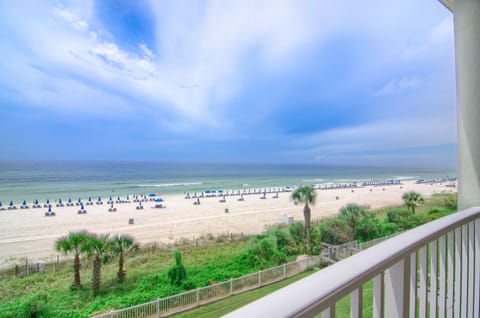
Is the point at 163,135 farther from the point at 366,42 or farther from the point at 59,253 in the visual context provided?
the point at 366,42

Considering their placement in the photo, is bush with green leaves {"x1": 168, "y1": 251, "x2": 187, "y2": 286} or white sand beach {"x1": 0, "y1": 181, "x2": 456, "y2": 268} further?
bush with green leaves {"x1": 168, "y1": 251, "x2": 187, "y2": 286}

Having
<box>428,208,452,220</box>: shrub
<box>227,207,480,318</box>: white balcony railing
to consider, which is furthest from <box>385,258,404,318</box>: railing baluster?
<box>428,208,452,220</box>: shrub

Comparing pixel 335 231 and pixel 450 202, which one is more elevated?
pixel 450 202

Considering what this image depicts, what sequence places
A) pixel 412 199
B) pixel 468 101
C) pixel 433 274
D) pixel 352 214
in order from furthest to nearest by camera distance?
pixel 412 199
pixel 352 214
pixel 468 101
pixel 433 274

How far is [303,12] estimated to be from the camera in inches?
79.4

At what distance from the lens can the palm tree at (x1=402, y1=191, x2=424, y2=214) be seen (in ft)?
9.29

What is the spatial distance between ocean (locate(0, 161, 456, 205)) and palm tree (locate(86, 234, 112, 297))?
739 mm

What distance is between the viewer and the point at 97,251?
1856 mm

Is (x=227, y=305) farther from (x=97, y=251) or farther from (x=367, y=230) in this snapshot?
(x=367, y=230)

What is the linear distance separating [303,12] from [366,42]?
0.80 m

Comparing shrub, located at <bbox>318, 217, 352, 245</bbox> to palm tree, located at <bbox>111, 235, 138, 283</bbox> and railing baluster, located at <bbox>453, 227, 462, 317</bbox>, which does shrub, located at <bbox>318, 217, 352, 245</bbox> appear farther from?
palm tree, located at <bbox>111, 235, 138, 283</bbox>

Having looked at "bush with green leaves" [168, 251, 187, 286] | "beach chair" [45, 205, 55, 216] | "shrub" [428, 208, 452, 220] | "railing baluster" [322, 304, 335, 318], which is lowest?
"bush with green leaves" [168, 251, 187, 286]

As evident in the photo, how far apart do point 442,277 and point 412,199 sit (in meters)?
2.75

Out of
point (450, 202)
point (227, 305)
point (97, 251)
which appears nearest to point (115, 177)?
point (97, 251)
